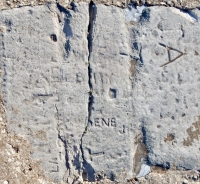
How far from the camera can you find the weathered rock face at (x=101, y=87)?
50.6 inches

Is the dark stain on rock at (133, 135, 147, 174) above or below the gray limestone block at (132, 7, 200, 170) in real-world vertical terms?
below

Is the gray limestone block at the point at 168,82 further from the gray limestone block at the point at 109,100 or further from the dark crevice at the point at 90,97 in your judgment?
the dark crevice at the point at 90,97

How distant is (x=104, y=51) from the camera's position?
1306 mm

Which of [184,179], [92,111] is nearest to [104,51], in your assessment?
[92,111]

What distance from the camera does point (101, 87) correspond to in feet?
4.31

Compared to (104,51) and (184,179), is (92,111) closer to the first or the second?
(104,51)

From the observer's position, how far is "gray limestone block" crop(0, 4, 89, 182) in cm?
128

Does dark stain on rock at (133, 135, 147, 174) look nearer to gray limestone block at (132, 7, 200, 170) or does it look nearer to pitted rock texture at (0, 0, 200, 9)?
gray limestone block at (132, 7, 200, 170)

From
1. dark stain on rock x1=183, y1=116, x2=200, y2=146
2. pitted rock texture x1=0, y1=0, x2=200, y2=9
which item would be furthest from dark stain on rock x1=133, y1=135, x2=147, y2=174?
pitted rock texture x1=0, y1=0, x2=200, y2=9

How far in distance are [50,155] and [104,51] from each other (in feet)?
1.32

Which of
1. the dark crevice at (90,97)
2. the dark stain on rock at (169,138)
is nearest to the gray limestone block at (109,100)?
the dark crevice at (90,97)

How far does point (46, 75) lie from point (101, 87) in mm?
191

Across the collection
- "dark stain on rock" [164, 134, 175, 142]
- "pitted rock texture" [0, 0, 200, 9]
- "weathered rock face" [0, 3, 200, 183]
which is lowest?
"dark stain on rock" [164, 134, 175, 142]

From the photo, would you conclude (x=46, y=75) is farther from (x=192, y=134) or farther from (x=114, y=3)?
(x=192, y=134)
